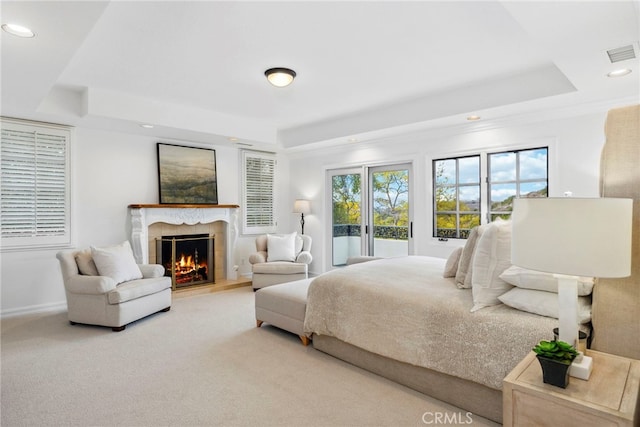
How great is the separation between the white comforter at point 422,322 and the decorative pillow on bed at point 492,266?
0.07 m

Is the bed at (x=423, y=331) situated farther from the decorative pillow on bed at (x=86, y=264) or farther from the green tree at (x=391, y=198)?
the decorative pillow on bed at (x=86, y=264)

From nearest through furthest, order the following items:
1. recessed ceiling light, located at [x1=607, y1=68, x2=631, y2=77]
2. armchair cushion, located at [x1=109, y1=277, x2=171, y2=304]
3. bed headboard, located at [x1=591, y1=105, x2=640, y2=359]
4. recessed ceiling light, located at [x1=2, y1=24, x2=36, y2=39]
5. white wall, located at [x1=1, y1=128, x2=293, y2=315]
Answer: bed headboard, located at [x1=591, y1=105, x2=640, y2=359] → recessed ceiling light, located at [x1=2, y1=24, x2=36, y2=39] → recessed ceiling light, located at [x1=607, y1=68, x2=631, y2=77] → armchair cushion, located at [x1=109, y1=277, x2=171, y2=304] → white wall, located at [x1=1, y1=128, x2=293, y2=315]

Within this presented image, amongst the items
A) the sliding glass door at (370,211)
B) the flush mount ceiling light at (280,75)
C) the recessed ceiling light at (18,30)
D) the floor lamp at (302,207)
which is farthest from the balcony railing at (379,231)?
the recessed ceiling light at (18,30)

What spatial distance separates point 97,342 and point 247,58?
2970mm

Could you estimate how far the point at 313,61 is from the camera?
333 cm

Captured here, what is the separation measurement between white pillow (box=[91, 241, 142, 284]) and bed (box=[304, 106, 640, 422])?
2.29 metres

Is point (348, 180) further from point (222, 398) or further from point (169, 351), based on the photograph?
point (222, 398)

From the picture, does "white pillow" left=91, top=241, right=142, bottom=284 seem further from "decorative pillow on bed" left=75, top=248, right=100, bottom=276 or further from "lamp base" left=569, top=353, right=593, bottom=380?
"lamp base" left=569, top=353, right=593, bottom=380

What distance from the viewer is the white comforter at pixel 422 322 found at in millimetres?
2020

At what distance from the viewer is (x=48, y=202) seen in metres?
4.51

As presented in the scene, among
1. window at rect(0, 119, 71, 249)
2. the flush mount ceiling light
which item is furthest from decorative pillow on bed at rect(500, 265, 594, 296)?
window at rect(0, 119, 71, 249)

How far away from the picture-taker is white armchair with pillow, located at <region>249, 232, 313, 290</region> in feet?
17.8

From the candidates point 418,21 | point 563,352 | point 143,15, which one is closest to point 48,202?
point 143,15

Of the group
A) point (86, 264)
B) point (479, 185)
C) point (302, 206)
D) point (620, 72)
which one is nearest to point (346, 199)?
point (302, 206)
